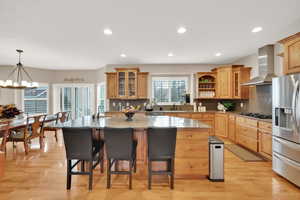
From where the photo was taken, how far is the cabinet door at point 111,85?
560cm

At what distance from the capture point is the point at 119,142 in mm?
2199

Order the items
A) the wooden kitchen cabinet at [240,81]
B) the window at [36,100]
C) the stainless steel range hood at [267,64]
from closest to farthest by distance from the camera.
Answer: the stainless steel range hood at [267,64] < the wooden kitchen cabinet at [240,81] < the window at [36,100]

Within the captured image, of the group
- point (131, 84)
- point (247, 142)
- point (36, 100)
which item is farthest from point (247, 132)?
point (36, 100)

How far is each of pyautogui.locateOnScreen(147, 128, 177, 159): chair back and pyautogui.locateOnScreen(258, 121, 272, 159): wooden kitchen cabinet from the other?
2.33m

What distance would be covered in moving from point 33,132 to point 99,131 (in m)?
2.46

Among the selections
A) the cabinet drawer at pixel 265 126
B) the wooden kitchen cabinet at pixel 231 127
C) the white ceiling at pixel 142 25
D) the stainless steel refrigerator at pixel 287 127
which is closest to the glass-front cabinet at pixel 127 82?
the white ceiling at pixel 142 25

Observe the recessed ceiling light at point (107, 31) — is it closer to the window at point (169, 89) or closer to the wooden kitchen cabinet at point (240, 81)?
the window at point (169, 89)

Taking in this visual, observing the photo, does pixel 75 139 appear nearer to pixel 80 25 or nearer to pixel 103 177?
pixel 103 177

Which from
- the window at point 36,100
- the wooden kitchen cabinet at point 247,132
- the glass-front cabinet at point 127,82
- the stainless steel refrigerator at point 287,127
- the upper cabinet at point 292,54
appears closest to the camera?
the stainless steel refrigerator at point 287,127

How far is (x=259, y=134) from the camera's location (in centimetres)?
347

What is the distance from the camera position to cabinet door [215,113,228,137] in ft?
16.2

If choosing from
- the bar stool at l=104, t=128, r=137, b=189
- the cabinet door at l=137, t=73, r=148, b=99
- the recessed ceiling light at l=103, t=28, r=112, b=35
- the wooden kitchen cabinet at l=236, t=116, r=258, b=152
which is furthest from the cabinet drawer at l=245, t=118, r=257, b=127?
the recessed ceiling light at l=103, t=28, r=112, b=35

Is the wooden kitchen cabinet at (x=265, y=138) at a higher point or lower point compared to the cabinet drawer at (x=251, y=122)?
lower

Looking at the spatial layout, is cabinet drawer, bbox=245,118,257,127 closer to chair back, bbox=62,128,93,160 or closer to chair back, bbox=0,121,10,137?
chair back, bbox=62,128,93,160
